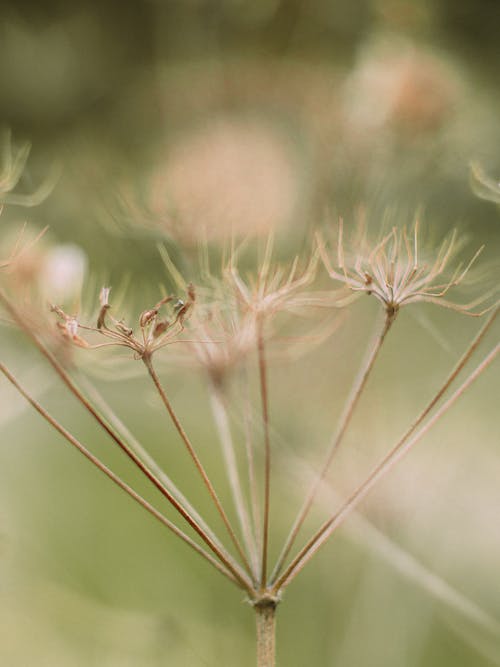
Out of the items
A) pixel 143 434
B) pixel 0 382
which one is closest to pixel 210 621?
pixel 143 434

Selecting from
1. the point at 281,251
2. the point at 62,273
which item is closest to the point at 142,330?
the point at 62,273

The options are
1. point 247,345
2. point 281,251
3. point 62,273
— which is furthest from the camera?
point 281,251

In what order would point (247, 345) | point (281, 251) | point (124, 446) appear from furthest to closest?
point (281, 251), point (247, 345), point (124, 446)

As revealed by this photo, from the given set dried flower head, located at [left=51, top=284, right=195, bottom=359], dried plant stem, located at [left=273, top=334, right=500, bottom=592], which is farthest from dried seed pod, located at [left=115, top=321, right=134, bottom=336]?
dried plant stem, located at [left=273, top=334, right=500, bottom=592]

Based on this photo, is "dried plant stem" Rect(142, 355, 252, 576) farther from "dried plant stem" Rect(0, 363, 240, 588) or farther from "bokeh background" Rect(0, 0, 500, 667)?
"bokeh background" Rect(0, 0, 500, 667)

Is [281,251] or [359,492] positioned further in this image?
[281,251]

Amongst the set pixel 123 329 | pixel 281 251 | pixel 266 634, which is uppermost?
pixel 281 251

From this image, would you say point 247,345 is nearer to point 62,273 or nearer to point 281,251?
point 62,273

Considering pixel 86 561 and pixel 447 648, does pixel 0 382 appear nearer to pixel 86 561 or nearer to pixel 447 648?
pixel 86 561
